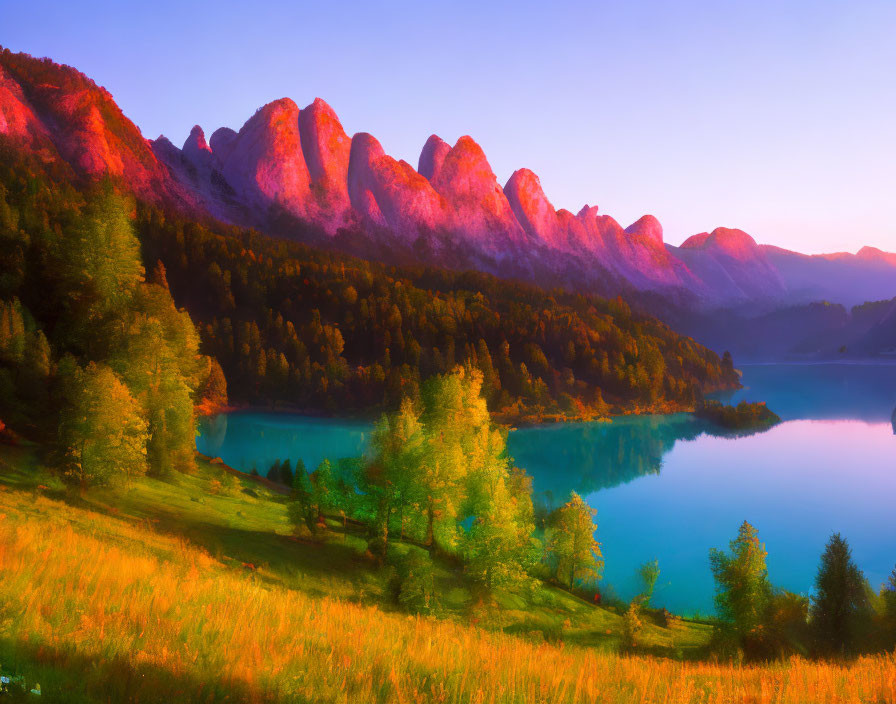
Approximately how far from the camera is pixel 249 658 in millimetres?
6344

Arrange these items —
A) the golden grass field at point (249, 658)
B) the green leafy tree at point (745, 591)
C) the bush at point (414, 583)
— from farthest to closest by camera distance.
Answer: the green leafy tree at point (745, 591)
the bush at point (414, 583)
the golden grass field at point (249, 658)

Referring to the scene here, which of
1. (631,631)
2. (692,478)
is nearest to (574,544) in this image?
(631,631)

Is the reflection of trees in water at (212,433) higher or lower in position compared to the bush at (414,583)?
lower

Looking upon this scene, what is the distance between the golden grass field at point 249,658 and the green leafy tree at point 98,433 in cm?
2011

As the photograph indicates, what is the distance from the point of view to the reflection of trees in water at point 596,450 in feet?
266

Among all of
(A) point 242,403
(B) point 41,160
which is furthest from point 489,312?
(B) point 41,160

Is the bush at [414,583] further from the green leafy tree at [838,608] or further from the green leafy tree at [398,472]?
the green leafy tree at [838,608]

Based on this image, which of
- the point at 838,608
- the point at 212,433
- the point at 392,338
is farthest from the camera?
the point at 392,338

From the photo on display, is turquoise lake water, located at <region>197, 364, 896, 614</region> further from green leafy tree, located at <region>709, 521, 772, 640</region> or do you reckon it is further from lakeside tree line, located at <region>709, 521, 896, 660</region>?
green leafy tree, located at <region>709, 521, 772, 640</region>

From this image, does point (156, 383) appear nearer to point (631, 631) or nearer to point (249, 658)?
point (631, 631)

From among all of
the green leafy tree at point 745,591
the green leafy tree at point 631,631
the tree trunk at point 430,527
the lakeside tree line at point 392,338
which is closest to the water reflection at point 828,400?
the lakeside tree line at point 392,338

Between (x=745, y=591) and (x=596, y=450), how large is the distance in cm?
7338

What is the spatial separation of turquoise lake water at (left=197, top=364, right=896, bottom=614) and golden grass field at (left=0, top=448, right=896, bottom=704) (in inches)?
1578

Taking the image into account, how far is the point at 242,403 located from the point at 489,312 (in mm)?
78531
